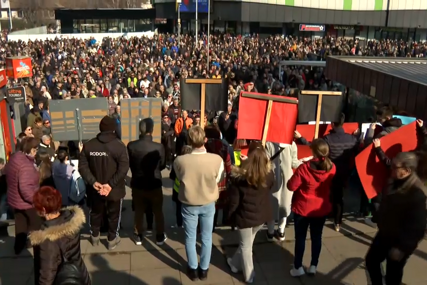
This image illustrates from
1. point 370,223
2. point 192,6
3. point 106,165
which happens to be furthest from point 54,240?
→ point 192,6

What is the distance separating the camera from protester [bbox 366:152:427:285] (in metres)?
3.48

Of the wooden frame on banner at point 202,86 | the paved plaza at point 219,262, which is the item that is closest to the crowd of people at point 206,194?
the paved plaza at point 219,262

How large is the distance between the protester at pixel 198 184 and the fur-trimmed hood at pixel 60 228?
3.93ft

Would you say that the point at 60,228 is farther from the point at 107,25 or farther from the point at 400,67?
the point at 107,25

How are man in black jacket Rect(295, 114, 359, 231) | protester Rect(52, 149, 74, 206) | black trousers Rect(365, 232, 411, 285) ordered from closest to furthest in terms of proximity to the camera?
black trousers Rect(365, 232, 411, 285)
man in black jacket Rect(295, 114, 359, 231)
protester Rect(52, 149, 74, 206)

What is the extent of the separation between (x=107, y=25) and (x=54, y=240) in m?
51.9

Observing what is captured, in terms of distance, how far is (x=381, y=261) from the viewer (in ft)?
12.9

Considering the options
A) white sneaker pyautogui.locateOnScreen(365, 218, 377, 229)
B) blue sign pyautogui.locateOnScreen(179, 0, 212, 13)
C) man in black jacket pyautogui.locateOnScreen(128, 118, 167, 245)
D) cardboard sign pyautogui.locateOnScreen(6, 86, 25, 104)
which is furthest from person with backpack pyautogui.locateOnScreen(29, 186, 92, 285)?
blue sign pyautogui.locateOnScreen(179, 0, 212, 13)

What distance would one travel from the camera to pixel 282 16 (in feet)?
141

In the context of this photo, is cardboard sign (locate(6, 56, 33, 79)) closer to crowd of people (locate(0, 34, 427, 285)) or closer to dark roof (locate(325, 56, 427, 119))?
crowd of people (locate(0, 34, 427, 285))

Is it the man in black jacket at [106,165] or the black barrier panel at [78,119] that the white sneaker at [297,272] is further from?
the black barrier panel at [78,119]

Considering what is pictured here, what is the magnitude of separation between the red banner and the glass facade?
48443 millimetres

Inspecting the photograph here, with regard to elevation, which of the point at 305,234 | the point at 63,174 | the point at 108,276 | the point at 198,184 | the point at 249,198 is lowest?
the point at 108,276

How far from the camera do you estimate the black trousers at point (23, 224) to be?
16.3ft
